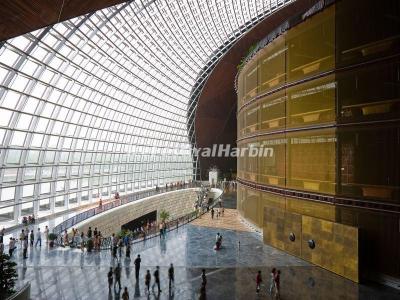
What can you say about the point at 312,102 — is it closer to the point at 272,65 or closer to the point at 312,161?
the point at 312,161

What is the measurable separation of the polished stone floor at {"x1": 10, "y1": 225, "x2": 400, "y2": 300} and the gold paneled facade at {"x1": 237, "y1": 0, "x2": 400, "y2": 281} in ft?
4.41

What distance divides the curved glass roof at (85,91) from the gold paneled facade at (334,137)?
15.3 metres

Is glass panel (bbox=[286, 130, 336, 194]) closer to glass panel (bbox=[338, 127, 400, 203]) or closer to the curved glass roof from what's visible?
glass panel (bbox=[338, 127, 400, 203])

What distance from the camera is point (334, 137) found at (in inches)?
674

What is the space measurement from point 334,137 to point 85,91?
25.4m

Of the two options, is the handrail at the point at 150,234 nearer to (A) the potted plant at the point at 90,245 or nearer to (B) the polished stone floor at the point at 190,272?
(A) the potted plant at the point at 90,245

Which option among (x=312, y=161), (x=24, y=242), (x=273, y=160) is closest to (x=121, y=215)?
(x=24, y=242)

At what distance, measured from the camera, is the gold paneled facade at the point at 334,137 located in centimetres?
1479

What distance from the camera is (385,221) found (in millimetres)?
14805

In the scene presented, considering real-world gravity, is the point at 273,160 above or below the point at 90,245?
above

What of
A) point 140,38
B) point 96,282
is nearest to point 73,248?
point 96,282

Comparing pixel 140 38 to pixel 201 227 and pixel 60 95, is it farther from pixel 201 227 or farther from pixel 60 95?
pixel 201 227

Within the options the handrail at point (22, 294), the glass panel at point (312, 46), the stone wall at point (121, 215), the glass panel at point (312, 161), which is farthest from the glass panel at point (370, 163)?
the stone wall at point (121, 215)

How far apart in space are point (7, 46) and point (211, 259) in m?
17.6
